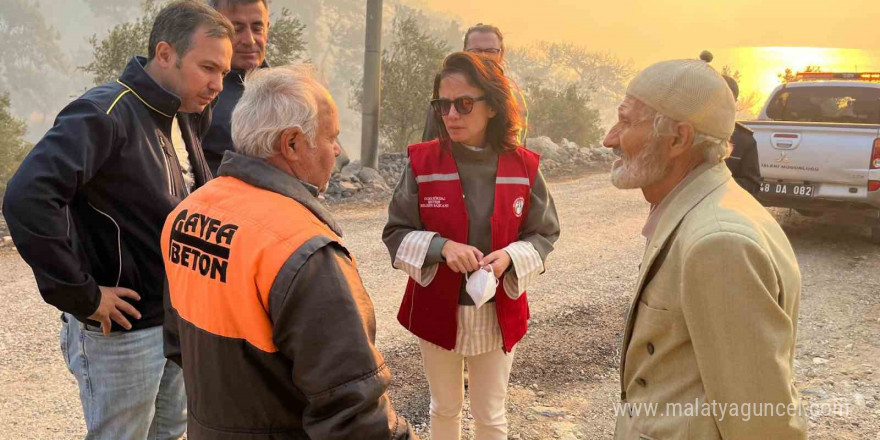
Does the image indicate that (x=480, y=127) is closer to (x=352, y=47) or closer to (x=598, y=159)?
(x=598, y=159)

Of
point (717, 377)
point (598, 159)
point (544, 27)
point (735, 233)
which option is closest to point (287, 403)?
point (717, 377)

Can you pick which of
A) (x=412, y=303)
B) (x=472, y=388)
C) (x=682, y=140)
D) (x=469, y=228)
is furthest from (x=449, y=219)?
(x=682, y=140)

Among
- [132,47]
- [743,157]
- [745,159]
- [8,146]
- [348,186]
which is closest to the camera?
[743,157]

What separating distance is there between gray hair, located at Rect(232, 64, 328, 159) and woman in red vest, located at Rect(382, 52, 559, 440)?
1.23 metres

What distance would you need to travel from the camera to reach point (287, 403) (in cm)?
177

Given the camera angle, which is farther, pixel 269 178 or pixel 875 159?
pixel 875 159

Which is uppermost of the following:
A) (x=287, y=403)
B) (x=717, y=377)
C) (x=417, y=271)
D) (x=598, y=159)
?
(x=717, y=377)

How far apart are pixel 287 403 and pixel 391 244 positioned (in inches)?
56.5

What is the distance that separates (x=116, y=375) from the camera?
2520 mm

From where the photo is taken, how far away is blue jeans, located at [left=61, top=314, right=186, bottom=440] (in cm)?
251

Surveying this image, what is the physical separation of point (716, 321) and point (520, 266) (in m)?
1.40

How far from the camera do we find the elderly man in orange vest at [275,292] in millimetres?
1639

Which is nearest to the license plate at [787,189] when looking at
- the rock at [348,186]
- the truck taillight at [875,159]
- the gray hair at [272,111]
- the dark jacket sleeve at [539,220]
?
the truck taillight at [875,159]

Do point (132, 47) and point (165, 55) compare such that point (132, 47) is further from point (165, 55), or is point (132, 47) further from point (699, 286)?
point (699, 286)
